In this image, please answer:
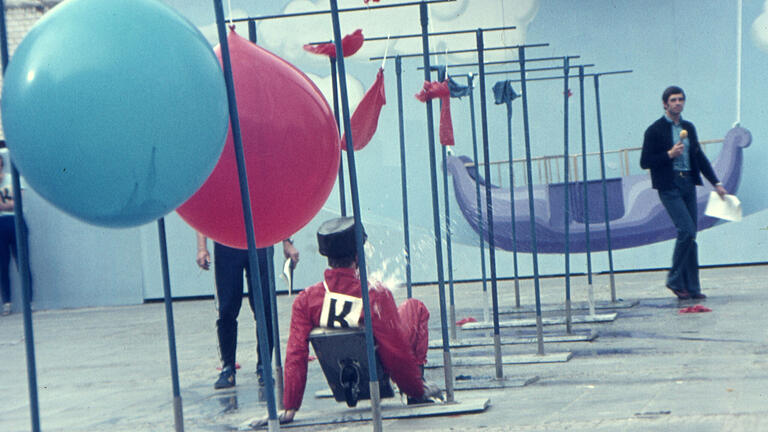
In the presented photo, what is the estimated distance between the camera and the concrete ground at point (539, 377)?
4.06 m

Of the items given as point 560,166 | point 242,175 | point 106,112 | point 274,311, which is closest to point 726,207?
point 560,166

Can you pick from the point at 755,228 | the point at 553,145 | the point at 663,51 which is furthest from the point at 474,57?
the point at 755,228

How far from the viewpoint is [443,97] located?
15.0 feet

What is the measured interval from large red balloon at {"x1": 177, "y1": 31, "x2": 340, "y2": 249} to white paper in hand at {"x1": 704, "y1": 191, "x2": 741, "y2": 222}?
5519 millimetres

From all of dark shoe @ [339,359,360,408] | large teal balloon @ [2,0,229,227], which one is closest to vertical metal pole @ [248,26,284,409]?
dark shoe @ [339,359,360,408]

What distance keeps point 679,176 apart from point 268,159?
18.6ft

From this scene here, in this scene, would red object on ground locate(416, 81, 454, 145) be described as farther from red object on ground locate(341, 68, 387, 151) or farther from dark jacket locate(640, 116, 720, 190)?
dark jacket locate(640, 116, 720, 190)

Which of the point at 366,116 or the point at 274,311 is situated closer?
the point at 366,116

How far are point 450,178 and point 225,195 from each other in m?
9.25

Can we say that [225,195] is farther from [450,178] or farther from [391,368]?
[450,178]

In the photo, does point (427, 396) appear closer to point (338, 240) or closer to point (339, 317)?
point (339, 317)

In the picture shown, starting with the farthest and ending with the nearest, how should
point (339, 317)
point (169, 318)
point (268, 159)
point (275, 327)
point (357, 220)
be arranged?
point (275, 327)
point (339, 317)
point (357, 220)
point (169, 318)
point (268, 159)

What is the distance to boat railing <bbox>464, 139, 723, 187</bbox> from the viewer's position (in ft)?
37.9

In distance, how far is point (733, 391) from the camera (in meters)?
4.26
